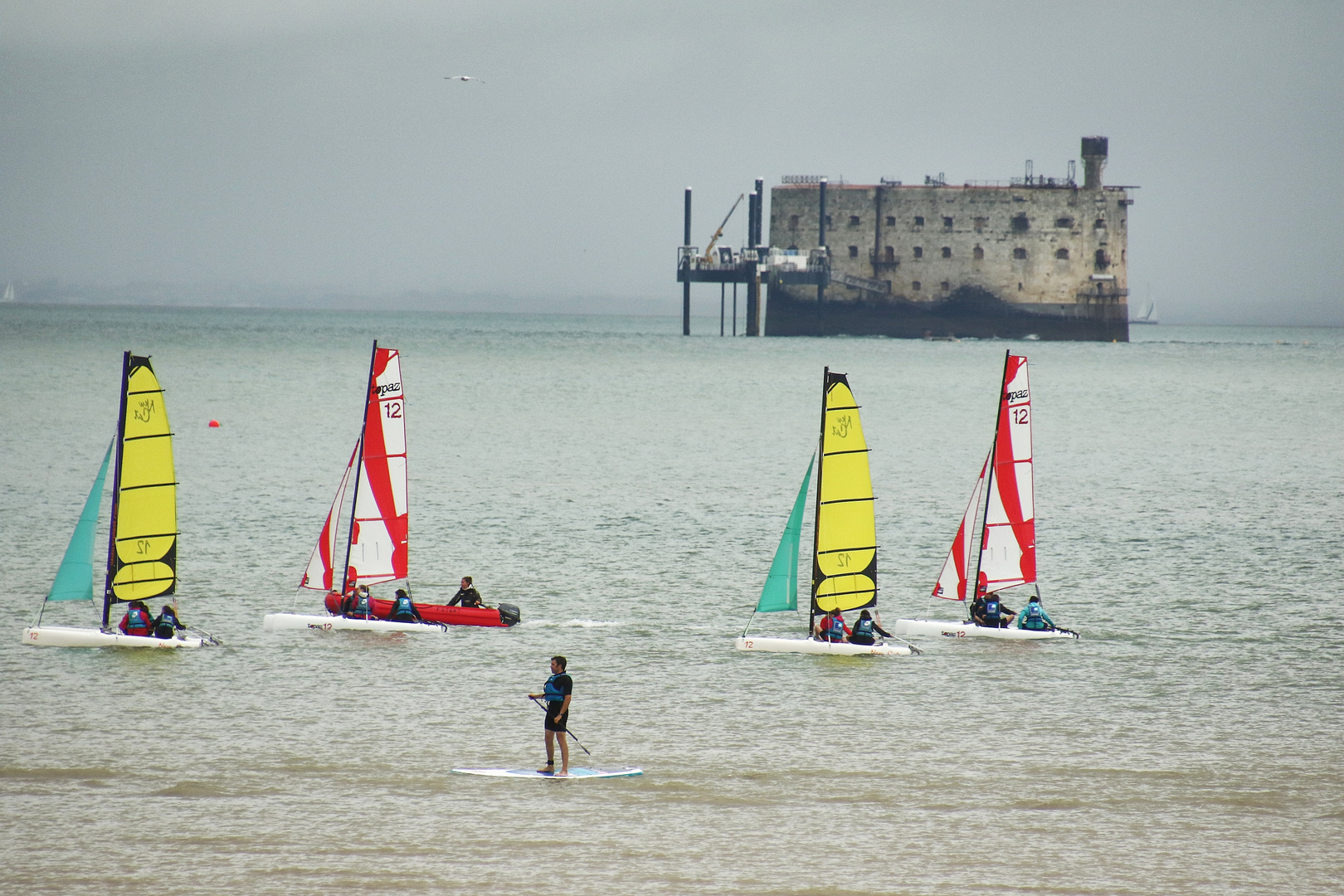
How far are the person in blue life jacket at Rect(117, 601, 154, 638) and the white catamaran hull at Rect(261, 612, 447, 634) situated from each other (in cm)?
255

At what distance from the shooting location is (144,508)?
2698 cm

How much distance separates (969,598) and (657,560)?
8.89m

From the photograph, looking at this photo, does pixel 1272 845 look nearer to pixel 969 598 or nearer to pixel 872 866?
pixel 872 866

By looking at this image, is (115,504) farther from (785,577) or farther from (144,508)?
(785,577)

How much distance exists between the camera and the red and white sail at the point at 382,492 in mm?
29625

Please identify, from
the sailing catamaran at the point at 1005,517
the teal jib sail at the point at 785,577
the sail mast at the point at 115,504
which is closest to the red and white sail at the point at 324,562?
the sail mast at the point at 115,504

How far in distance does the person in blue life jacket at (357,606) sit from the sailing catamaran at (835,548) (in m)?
7.14

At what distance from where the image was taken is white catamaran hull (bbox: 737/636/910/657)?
27172mm

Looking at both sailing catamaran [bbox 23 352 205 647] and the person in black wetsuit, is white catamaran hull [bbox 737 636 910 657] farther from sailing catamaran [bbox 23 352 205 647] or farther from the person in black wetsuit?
sailing catamaran [bbox 23 352 205 647]

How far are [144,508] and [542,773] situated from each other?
11201mm

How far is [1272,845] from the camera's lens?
17500 millimetres

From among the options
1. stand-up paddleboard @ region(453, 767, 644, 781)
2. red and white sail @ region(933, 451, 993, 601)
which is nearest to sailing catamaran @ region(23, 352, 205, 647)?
stand-up paddleboard @ region(453, 767, 644, 781)

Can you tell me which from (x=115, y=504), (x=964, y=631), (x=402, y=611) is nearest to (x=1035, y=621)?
(x=964, y=631)

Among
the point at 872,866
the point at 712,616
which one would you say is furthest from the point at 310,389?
the point at 872,866
